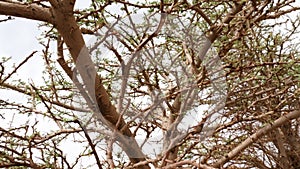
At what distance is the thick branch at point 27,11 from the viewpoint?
186cm

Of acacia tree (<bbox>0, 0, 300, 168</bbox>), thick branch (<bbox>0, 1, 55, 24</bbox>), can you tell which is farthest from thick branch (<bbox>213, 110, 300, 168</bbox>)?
thick branch (<bbox>0, 1, 55, 24</bbox>)

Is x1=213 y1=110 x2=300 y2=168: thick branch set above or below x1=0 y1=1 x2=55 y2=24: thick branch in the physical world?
below

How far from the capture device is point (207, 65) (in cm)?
276

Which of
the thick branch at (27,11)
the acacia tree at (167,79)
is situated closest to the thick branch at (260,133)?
the acacia tree at (167,79)

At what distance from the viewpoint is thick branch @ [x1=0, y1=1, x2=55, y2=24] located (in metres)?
1.86

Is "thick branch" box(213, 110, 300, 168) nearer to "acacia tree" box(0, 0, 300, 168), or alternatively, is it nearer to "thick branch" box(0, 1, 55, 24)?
"acacia tree" box(0, 0, 300, 168)

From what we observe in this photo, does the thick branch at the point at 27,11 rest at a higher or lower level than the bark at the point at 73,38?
higher

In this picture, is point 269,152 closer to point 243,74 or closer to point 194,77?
point 243,74

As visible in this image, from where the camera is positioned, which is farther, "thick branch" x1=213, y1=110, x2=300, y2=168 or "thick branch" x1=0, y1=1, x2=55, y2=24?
"thick branch" x1=213, y1=110, x2=300, y2=168

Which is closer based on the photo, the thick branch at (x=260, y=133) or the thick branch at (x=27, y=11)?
the thick branch at (x=27, y=11)

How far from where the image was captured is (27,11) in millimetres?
1916

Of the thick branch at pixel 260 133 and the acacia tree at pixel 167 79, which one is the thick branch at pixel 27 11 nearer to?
the acacia tree at pixel 167 79

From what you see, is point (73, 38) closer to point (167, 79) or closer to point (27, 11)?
point (27, 11)

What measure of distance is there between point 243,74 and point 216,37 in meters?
0.36
